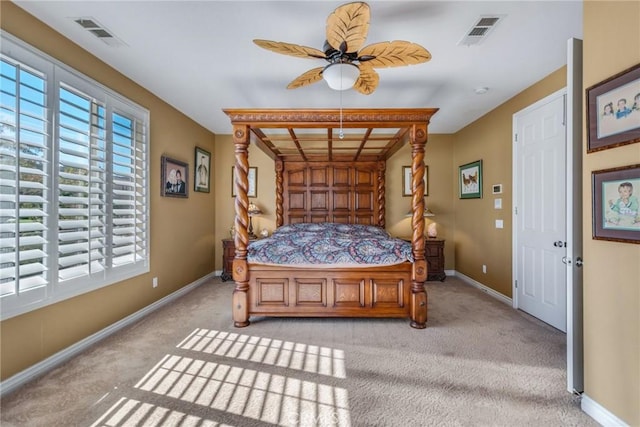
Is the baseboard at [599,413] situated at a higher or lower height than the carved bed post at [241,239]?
lower

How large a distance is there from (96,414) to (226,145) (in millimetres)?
4644

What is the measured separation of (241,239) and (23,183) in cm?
179

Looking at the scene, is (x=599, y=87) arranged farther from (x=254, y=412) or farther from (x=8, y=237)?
(x=8, y=237)

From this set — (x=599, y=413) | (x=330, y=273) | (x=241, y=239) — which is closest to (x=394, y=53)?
(x=330, y=273)

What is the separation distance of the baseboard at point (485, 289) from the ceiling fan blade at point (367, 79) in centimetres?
338

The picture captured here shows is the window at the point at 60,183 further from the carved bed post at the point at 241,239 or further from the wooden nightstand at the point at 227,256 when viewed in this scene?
the wooden nightstand at the point at 227,256

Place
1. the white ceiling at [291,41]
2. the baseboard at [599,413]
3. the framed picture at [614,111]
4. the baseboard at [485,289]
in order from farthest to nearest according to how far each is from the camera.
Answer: the baseboard at [485,289] < the white ceiling at [291,41] < the baseboard at [599,413] < the framed picture at [614,111]

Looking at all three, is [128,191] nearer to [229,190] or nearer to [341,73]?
[229,190]

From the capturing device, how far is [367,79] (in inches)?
100

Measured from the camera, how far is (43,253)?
2215mm

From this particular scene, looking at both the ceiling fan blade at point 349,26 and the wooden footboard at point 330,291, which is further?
the wooden footboard at point 330,291

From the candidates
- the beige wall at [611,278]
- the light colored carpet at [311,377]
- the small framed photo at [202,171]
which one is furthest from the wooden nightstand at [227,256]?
the beige wall at [611,278]

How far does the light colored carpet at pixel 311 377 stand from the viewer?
1.78m

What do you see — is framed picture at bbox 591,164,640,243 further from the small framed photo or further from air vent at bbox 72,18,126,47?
the small framed photo
